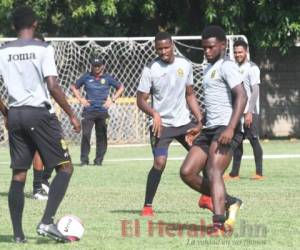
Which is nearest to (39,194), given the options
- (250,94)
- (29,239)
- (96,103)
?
(29,239)

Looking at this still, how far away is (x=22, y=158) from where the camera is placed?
29.0 feet

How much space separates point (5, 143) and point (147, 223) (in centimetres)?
1564

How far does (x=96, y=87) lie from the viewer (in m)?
19.5

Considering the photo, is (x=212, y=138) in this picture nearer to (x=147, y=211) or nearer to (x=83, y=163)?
(x=147, y=211)

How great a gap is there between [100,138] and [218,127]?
379 inches

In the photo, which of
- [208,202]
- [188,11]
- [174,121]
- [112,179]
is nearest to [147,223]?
[208,202]

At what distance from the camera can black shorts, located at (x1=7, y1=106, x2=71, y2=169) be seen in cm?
870

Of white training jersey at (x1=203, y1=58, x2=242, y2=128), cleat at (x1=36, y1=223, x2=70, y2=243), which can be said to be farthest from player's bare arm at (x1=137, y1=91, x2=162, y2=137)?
cleat at (x1=36, y1=223, x2=70, y2=243)

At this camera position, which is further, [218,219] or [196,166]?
[196,166]

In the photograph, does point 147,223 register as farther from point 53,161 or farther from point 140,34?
point 140,34

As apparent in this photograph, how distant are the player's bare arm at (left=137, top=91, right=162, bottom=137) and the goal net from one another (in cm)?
1407

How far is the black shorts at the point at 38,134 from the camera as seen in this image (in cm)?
870

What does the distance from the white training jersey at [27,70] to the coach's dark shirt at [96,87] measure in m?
10.5

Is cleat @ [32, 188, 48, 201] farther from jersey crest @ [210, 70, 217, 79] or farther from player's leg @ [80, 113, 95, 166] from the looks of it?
player's leg @ [80, 113, 95, 166]
